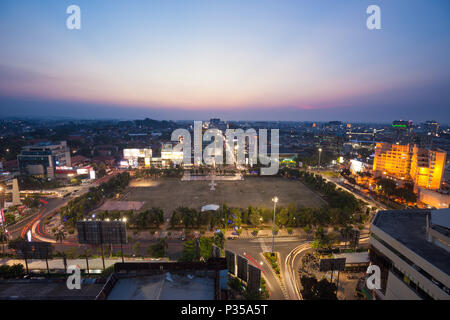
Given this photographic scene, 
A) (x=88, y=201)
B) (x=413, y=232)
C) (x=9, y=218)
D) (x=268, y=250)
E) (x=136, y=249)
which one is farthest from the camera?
(x=88, y=201)

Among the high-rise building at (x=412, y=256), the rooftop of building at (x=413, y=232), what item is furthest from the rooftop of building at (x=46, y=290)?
the rooftop of building at (x=413, y=232)

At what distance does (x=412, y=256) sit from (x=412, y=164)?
27.0m

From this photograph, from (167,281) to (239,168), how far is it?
3528cm

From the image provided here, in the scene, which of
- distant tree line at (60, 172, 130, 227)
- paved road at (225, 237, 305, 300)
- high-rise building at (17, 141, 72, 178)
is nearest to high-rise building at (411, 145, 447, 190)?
paved road at (225, 237, 305, 300)

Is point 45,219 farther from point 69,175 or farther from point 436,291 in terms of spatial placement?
point 436,291

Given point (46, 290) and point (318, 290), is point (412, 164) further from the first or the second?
point (46, 290)

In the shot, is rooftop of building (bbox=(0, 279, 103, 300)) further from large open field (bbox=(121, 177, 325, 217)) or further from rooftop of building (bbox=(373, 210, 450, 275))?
rooftop of building (bbox=(373, 210, 450, 275))

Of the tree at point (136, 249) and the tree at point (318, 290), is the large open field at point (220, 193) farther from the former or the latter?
the tree at point (318, 290)

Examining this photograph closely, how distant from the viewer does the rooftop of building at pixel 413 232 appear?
10.2 meters

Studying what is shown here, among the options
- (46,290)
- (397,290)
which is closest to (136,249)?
(46,290)

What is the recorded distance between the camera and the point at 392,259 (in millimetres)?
11633

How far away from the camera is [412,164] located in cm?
3109

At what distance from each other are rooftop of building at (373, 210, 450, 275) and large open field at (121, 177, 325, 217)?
37.1 ft

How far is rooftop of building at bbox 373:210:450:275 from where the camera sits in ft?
33.4
